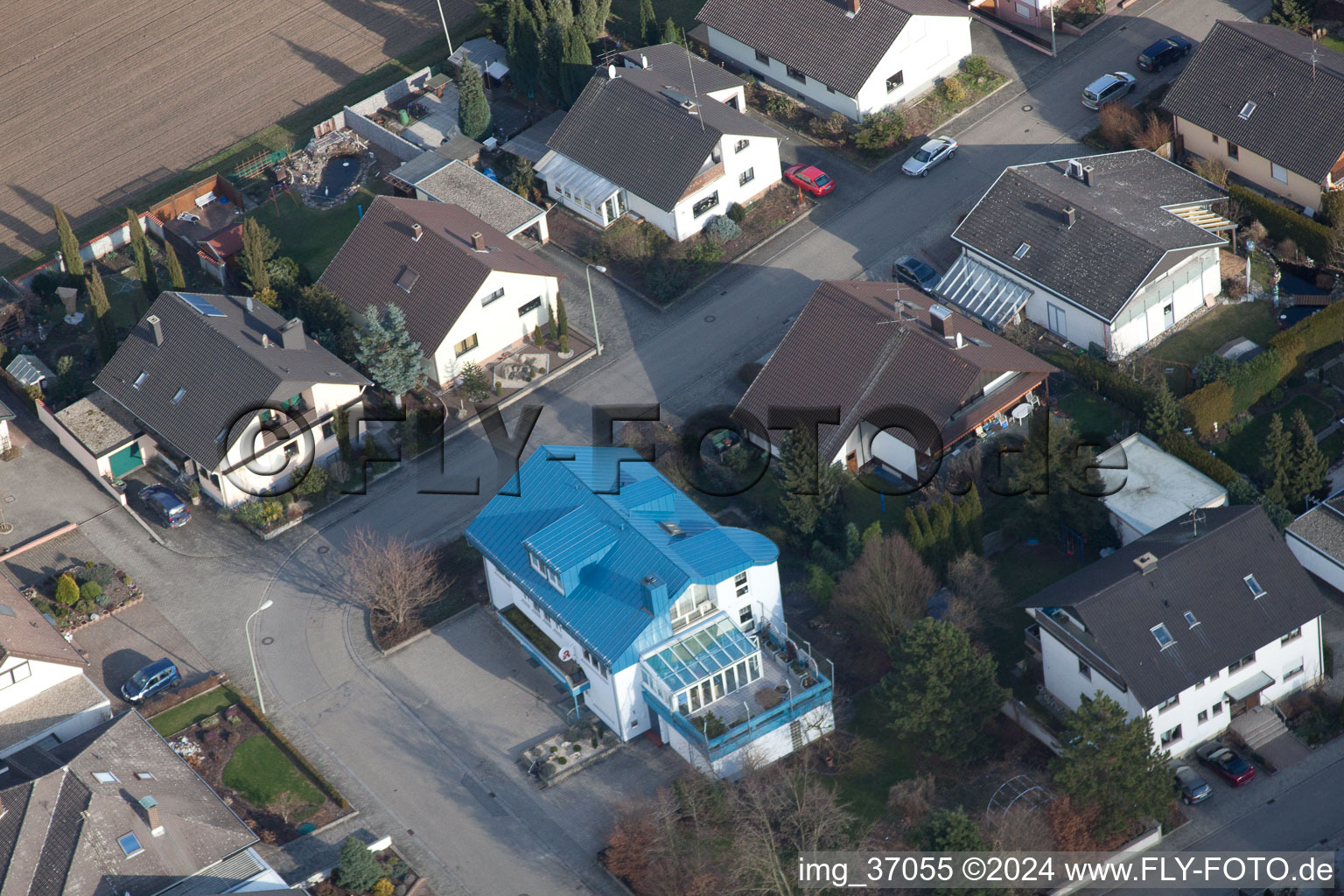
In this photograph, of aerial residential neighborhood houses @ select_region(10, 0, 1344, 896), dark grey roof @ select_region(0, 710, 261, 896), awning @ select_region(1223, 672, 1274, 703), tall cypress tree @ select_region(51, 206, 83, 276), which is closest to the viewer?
dark grey roof @ select_region(0, 710, 261, 896)

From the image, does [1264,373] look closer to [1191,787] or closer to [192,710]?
[1191,787]

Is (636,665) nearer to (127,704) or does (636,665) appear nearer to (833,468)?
(833,468)

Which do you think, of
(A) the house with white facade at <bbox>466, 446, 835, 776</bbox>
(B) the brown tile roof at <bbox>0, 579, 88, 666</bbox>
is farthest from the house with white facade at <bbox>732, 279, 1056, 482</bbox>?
(B) the brown tile roof at <bbox>0, 579, 88, 666</bbox>

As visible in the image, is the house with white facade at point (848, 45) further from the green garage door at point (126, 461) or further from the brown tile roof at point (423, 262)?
the green garage door at point (126, 461)

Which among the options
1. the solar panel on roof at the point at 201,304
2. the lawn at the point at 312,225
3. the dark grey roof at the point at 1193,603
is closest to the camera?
the dark grey roof at the point at 1193,603

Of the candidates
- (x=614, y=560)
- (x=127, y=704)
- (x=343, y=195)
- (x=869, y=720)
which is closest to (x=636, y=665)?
(x=614, y=560)

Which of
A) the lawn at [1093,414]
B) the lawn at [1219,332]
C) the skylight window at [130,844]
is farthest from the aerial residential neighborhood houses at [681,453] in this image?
the lawn at [1219,332]

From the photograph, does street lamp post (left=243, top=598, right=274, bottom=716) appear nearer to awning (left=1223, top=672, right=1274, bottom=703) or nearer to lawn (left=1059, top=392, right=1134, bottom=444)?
lawn (left=1059, top=392, right=1134, bottom=444)
